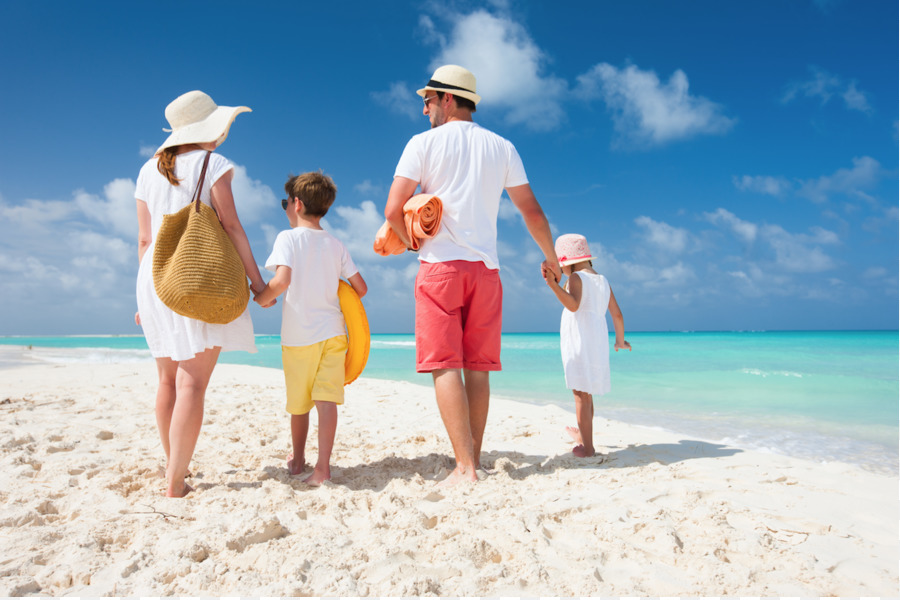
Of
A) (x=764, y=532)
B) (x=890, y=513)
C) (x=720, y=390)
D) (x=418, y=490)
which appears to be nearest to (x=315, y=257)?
(x=418, y=490)

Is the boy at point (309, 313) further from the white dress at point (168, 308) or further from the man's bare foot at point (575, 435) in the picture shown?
the man's bare foot at point (575, 435)

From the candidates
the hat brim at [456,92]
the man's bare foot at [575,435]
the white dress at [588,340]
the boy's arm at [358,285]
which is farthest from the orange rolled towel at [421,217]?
the man's bare foot at [575,435]

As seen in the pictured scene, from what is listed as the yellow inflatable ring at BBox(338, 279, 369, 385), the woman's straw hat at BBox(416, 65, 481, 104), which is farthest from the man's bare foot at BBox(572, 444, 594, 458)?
the woman's straw hat at BBox(416, 65, 481, 104)

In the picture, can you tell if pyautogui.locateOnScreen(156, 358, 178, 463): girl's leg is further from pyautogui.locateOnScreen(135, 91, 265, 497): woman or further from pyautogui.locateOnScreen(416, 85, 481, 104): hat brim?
pyautogui.locateOnScreen(416, 85, 481, 104): hat brim

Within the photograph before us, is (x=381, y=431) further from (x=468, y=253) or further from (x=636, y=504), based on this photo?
(x=636, y=504)

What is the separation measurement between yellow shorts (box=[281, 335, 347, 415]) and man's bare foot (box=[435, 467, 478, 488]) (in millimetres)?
770

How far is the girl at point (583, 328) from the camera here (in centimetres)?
357

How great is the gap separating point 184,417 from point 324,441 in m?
0.75

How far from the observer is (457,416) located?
9.05ft

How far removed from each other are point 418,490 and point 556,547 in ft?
3.03

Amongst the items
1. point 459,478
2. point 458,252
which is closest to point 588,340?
point 458,252

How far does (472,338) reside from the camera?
2.96 m

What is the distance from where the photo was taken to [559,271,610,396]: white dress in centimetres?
360

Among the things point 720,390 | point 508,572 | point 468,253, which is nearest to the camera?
point 508,572
